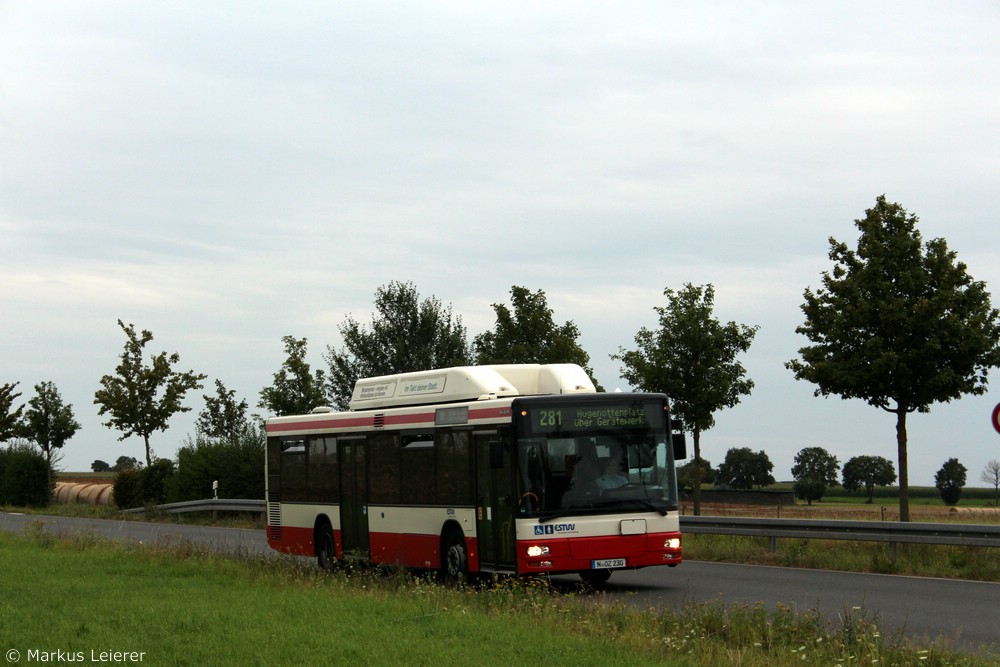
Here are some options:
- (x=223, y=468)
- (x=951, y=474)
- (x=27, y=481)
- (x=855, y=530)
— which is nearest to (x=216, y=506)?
(x=223, y=468)

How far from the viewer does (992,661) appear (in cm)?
1045

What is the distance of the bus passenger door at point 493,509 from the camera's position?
17281 millimetres

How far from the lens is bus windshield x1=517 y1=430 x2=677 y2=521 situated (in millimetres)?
17141

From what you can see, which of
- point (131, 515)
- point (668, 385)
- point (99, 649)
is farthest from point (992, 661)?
point (131, 515)

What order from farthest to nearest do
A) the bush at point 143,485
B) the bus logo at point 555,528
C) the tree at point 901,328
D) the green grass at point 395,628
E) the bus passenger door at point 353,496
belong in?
the bush at point 143,485
the tree at point 901,328
the bus passenger door at point 353,496
the bus logo at point 555,528
the green grass at point 395,628

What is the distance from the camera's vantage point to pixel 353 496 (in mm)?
21531

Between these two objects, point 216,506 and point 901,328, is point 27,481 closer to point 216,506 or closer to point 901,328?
point 216,506

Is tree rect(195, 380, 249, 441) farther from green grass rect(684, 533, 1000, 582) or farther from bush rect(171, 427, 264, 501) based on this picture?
green grass rect(684, 533, 1000, 582)

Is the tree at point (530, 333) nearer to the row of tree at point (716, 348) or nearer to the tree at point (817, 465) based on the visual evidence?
the row of tree at point (716, 348)

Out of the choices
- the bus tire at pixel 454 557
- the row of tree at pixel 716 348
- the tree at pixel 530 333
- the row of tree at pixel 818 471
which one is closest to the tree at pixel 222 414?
the row of tree at pixel 716 348

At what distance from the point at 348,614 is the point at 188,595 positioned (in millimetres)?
3060

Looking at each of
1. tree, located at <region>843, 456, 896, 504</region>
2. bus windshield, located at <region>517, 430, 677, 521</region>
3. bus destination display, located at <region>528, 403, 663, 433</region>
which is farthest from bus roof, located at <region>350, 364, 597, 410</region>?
tree, located at <region>843, 456, 896, 504</region>

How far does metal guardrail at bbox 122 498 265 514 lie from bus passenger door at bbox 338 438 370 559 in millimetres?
16786

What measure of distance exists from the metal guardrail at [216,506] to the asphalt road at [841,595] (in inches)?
618
